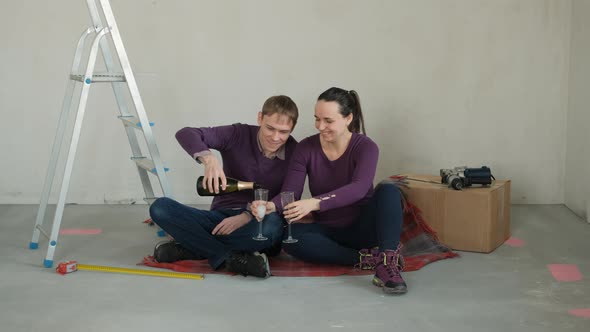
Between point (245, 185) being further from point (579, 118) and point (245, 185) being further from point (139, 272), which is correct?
point (579, 118)

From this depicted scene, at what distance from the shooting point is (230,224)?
11.1 ft

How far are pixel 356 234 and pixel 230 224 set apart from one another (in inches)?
23.8

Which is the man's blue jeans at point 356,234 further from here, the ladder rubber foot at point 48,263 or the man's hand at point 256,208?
the ladder rubber foot at point 48,263

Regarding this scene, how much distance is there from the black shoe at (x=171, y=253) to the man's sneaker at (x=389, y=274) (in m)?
0.93

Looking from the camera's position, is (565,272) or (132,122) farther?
(132,122)

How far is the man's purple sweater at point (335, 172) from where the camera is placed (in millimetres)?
3281

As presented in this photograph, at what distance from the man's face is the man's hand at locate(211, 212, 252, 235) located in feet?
1.20

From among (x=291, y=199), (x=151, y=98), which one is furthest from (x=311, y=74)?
(x=291, y=199)

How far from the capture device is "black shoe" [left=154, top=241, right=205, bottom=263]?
3500 mm

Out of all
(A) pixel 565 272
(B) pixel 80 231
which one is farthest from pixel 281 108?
(B) pixel 80 231

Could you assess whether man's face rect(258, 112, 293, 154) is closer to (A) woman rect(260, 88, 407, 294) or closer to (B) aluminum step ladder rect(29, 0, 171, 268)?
(A) woman rect(260, 88, 407, 294)

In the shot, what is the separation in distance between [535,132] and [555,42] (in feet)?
1.99

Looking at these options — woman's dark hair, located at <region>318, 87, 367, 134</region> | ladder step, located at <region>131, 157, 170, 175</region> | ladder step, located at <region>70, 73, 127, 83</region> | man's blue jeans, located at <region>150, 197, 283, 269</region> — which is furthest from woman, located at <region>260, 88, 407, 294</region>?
ladder step, located at <region>70, 73, 127, 83</region>

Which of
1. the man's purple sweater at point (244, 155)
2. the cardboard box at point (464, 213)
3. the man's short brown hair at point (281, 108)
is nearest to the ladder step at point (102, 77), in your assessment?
the man's purple sweater at point (244, 155)
